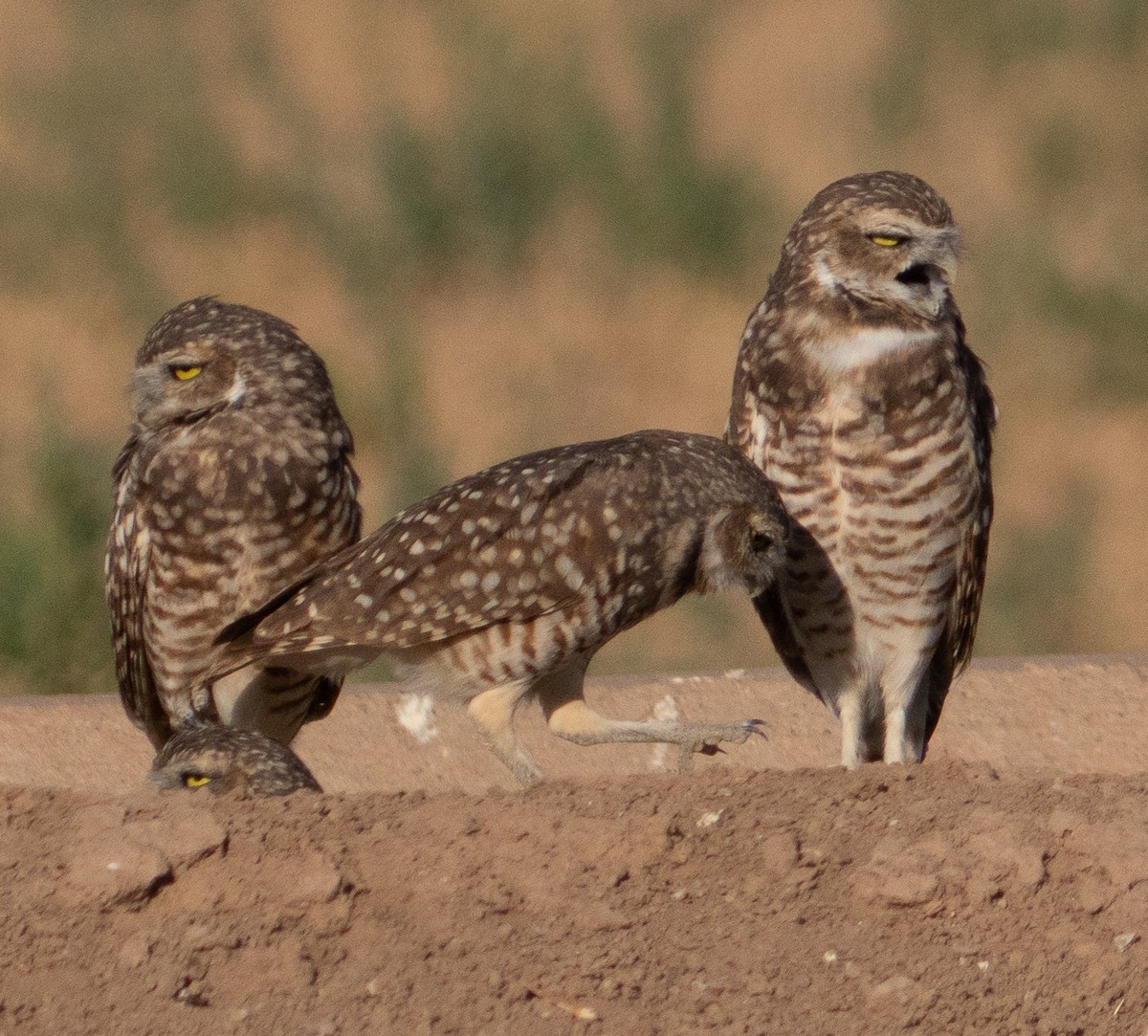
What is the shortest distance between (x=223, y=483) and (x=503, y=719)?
1.04 m

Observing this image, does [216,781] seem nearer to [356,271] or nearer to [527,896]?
[527,896]

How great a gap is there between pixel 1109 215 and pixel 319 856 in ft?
41.7

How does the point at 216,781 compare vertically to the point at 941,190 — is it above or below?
above

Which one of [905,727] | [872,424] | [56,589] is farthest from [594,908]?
[56,589]

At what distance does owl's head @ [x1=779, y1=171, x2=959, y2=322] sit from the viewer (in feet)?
17.2

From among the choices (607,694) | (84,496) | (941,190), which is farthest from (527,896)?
(941,190)

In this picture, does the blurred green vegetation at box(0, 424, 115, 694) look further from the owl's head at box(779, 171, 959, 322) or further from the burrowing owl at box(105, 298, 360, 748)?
the owl's head at box(779, 171, 959, 322)

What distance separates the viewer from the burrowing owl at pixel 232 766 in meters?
4.76

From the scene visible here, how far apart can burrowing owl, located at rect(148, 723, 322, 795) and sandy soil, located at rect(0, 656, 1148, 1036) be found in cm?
53

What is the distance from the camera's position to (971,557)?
5648 millimetres

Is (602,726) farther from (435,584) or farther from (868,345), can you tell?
(868,345)

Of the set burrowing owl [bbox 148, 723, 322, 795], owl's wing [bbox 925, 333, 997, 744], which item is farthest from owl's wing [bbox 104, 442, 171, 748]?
owl's wing [bbox 925, 333, 997, 744]

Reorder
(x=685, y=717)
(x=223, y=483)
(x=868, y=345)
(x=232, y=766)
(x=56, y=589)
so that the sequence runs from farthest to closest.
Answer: (x=56, y=589)
(x=685, y=717)
(x=223, y=483)
(x=868, y=345)
(x=232, y=766)

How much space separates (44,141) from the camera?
56.1 feet
